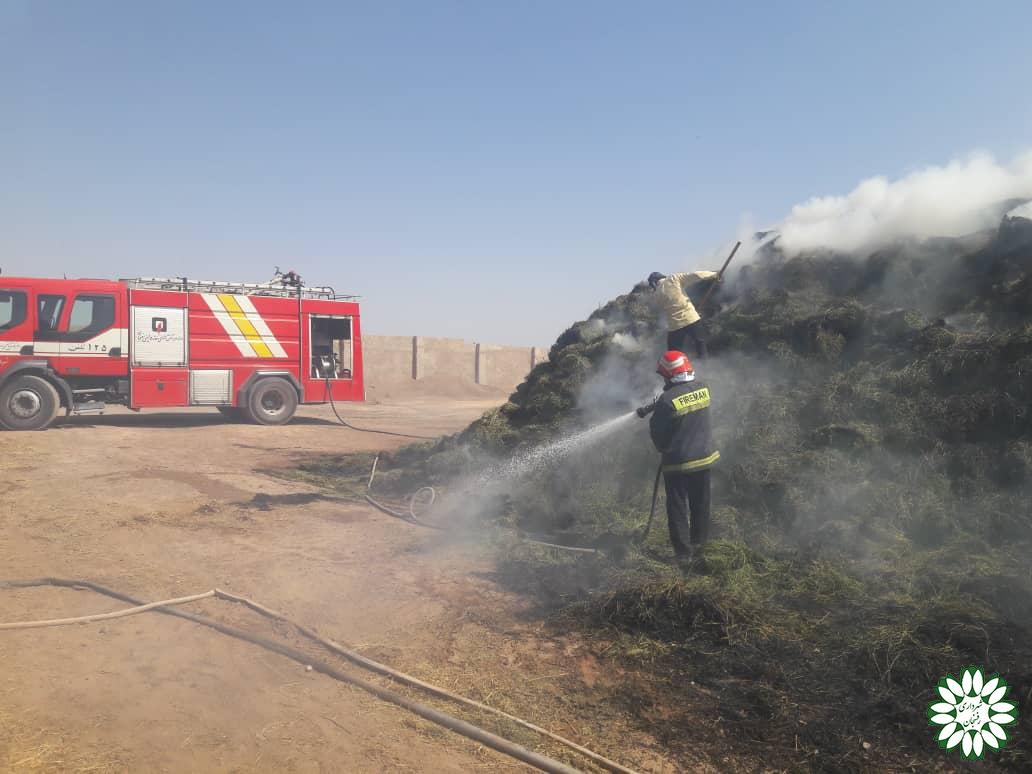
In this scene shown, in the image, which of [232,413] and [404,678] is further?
[232,413]

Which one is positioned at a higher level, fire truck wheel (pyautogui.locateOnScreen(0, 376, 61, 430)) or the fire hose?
fire truck wheel (pyautogui.locateOnScreen(0, 376, 61, 430))

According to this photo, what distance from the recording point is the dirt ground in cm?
310

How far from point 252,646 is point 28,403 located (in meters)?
11.1

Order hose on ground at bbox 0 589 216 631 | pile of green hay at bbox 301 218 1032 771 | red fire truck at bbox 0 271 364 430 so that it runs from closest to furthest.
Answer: pile of green hay at bbox 301 218 1032 771 → hose on ground at bbox 0 589 216 631 → red fire truck at bbox 0 271 364 430

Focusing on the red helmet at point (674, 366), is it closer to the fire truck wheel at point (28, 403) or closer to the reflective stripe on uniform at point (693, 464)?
the reflective stripe on uniform at point (693, 464)

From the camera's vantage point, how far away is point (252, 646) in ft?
13.7

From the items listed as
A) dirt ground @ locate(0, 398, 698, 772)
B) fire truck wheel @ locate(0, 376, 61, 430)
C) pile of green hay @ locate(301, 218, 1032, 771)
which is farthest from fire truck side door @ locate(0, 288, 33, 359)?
pile of green hay @ locate(301, 218, 1032, 771)

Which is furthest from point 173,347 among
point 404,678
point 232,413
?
point 404,678

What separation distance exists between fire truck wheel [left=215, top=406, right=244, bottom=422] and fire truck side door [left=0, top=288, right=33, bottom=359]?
13.3ft

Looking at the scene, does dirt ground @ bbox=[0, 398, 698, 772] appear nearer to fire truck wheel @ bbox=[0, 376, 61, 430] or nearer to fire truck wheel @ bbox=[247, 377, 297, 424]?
fire truck wheel @ bbox=[0, 376, 61, 430]

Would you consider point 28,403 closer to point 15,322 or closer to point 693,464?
point 15,322

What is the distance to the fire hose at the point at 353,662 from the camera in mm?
3068

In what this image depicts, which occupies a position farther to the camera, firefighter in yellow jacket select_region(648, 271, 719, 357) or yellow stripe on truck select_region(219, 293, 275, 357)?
yellow stripe on truck select_region(219, 293, 275, 357)

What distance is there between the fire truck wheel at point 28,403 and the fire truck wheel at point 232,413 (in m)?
3.51
